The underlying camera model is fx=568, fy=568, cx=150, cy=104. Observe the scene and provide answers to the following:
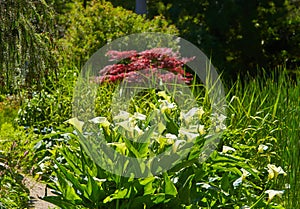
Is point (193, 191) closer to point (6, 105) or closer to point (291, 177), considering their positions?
point (291, 177)

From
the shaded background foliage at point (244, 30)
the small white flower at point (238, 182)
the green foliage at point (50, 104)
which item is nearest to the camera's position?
the small white flower at point (238, 182)

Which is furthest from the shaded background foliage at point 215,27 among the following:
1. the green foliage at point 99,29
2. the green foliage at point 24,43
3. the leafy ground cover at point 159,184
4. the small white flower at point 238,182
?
the small white flower at point 238,182

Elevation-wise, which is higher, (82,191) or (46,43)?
(46,43)

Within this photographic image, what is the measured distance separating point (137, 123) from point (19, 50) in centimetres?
100

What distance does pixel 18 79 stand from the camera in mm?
4086

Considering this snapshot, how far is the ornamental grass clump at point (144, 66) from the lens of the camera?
6016 millimetres

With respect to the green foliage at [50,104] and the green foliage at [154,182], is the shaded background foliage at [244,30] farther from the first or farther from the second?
the green foliage at [154,182]

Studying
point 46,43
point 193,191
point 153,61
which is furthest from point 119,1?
point 193,191

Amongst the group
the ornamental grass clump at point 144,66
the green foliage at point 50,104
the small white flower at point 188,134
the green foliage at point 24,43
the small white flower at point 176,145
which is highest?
the green foliage at point 24,43

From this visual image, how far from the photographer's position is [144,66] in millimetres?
6250

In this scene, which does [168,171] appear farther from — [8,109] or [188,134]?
[8,109]

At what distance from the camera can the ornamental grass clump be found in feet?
19.7

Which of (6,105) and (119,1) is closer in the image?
(6,105)

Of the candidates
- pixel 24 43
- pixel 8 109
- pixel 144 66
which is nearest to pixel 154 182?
pixel 24 43
